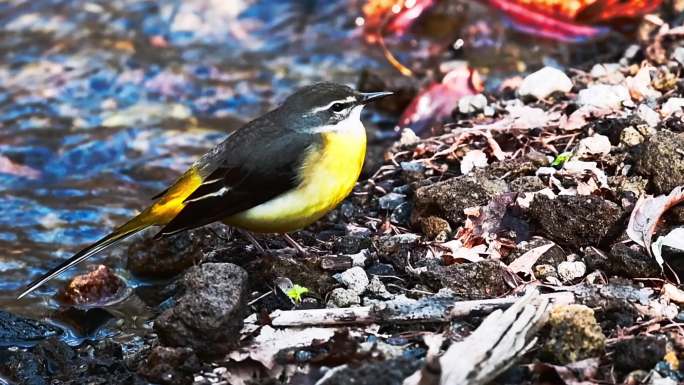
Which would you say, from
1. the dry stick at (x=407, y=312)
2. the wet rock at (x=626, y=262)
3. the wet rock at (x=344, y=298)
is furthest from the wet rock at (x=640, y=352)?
the wet rock at (x=344, y=298)

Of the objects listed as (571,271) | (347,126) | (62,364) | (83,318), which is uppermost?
(347,126)

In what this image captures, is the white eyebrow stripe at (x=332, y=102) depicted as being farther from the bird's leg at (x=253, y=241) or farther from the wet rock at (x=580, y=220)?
the wet rock at (x=580, y=220)

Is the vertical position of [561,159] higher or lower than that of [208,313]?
lower

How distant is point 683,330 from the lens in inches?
184

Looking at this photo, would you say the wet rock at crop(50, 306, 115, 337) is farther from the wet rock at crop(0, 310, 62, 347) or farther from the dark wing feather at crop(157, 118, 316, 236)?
the dark wing feather at crop(157, 118, 316, 236)

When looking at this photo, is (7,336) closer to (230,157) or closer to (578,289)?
(230,157)

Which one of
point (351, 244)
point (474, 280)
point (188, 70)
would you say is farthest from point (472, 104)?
point (188, 70)

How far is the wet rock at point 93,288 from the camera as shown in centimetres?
683

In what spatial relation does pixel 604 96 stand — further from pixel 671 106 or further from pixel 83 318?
pixel 83 318

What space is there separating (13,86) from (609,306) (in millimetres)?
7773

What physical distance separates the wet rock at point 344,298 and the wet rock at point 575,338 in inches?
47.7

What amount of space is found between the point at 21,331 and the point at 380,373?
9.85 ft

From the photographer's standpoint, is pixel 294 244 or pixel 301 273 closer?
pixel 301 273

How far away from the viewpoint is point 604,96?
6996 millimetres
